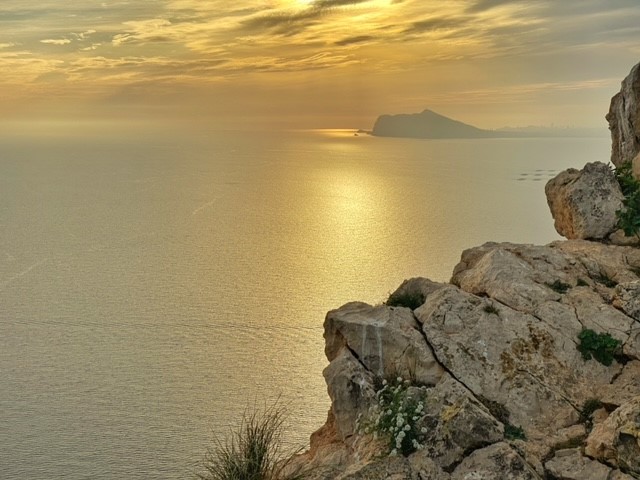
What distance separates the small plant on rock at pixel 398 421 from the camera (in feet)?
31.5

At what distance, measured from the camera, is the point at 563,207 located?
16422 mm

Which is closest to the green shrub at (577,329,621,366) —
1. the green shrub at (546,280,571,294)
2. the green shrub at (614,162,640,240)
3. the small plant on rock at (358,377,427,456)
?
the green shrub at (546,280,571,294)

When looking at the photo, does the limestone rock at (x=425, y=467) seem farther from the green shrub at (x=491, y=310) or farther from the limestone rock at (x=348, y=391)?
the green shrub at (x=491, y=310)

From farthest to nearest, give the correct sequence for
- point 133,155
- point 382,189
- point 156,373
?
1. point 133,155
2. point 382,189
3. point 156,373

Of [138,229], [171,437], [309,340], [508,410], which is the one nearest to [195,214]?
[138,229]

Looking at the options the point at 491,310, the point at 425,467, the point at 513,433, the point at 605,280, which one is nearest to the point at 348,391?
the point at 425,467

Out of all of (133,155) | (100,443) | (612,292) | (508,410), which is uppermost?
(612,292)

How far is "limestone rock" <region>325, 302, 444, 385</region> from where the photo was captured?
1100cm

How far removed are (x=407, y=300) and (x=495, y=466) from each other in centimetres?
419

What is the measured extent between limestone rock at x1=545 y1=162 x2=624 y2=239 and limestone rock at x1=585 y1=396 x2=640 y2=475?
23.3 ft

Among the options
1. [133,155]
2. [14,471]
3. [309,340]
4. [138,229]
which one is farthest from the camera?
[133,155]

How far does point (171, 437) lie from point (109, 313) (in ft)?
51.5

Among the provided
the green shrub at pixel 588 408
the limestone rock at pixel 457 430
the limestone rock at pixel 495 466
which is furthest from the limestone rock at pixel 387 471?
the green shrub at pixel 588 408

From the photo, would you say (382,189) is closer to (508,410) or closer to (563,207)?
(563,207)
